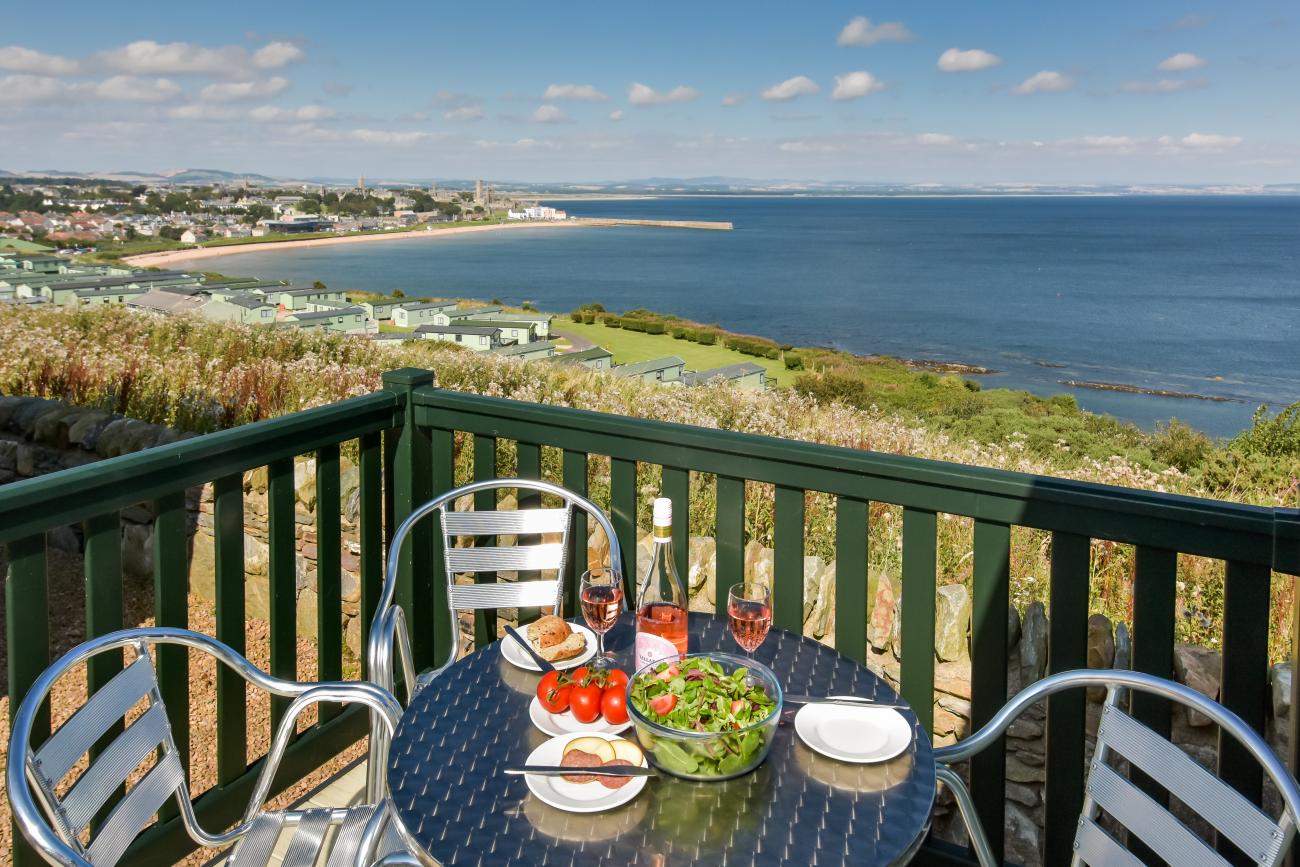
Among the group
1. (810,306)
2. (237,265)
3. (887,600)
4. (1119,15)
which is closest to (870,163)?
(1119,15)

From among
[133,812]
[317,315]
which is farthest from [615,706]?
[317,315]

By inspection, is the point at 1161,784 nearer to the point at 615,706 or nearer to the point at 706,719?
the point at 706,719

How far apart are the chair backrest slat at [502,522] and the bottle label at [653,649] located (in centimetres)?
80

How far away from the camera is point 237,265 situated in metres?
29.5

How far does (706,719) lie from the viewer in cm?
139

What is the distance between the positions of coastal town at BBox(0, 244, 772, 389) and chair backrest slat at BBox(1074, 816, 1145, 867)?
23.0 feet

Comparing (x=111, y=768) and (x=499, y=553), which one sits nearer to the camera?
(x=111, y=768)

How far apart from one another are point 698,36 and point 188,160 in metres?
28.2

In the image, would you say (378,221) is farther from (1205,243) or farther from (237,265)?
(1205,243)

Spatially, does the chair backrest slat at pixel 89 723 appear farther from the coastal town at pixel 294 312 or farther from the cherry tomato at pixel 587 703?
the coastal town at pixel 294 312

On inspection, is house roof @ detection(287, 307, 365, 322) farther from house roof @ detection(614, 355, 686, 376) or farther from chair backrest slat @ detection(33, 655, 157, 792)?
chair backrest slat @ detection(33, 655, 157, 792)

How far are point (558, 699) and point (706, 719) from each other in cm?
32

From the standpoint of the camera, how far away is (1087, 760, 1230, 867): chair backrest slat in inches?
53.6

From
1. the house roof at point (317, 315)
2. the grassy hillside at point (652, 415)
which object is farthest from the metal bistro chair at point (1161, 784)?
the house roof at point (317, 315)
